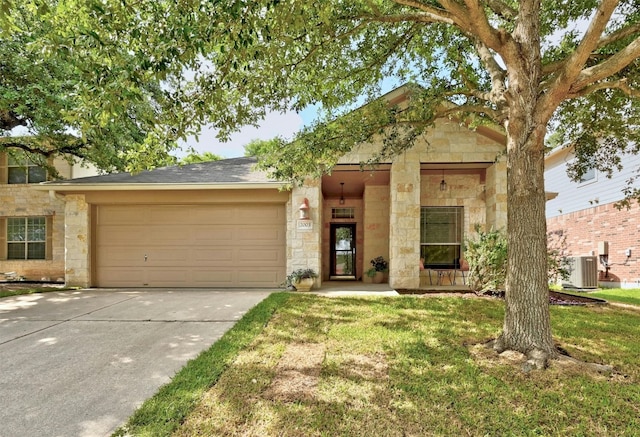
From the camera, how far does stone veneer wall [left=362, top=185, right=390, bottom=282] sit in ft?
33.4

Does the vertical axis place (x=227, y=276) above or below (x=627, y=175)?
below

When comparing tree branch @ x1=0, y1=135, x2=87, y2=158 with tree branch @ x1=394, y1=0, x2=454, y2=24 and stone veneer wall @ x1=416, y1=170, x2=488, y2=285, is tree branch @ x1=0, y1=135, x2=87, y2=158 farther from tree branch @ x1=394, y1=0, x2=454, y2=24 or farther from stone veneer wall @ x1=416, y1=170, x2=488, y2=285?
stone veneer wall @ x1=416, y1=170, x2=488, y2=285

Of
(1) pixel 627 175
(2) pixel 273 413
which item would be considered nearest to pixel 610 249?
(1) pixel 627 175

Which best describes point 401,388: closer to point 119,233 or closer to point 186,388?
point 186,388

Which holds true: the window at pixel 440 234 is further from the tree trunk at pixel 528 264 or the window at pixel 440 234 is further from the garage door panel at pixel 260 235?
the tree trunk at pixel 528 264

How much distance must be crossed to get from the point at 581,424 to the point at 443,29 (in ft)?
21.0

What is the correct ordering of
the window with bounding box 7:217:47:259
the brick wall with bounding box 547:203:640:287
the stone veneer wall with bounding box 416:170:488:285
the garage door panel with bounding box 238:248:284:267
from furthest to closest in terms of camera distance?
1. the window with bounding box 7:217:47:259
2. the brick wall with bounding box 547:203:640:287
3. the stone veneer wall with bounding box 416:170:488:285
4. the garage door panel with bounding box 238:248:284:267

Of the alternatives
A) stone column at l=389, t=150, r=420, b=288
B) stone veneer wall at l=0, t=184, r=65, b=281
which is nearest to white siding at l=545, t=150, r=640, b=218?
stone column at l=389, t=150, r=420, b=288

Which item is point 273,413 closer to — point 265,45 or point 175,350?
point 175,350

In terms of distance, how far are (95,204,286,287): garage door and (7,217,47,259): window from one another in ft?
14.7

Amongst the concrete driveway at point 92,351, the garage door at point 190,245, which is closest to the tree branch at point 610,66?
the concrete driveway at point 92,351

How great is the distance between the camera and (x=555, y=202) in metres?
15.3

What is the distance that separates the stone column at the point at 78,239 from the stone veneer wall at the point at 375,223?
8.04 metres

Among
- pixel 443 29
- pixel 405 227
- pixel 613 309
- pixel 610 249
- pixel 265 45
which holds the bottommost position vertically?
pixel 613 309
